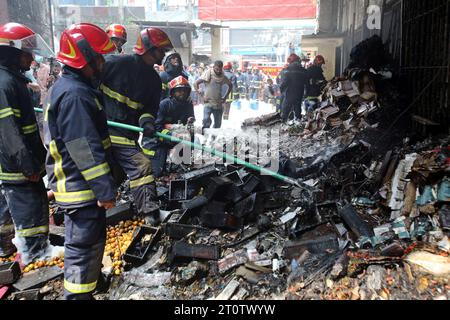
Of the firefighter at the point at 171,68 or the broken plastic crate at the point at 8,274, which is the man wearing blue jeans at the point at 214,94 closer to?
the firefighter at the point at 171,68

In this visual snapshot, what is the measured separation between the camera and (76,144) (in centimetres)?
258

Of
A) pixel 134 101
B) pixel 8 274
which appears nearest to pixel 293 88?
pixel 134 101

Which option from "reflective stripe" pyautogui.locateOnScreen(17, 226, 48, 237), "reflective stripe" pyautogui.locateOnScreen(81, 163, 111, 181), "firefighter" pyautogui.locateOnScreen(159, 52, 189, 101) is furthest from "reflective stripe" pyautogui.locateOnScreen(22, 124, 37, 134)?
"firefighter" pyautogui.locateOnScreen(159, 52, 189, 101)

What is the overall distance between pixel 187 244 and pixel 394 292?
1870 millimetres

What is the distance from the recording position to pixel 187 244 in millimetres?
3621

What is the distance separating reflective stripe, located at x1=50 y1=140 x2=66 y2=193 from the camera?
2740 mm

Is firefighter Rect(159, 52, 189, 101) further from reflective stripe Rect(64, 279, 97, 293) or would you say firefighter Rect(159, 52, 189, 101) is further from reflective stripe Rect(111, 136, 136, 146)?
reflective stripe Rect(64, 279, 97, 293)

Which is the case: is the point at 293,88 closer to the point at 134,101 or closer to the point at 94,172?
the point at 134,101

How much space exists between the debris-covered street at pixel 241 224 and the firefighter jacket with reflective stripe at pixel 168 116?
1.4 inches

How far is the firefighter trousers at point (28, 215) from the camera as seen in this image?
3713mm

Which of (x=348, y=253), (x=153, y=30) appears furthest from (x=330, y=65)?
(x=348, y=253)

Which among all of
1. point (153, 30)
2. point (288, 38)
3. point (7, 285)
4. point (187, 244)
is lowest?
point (7, 285)

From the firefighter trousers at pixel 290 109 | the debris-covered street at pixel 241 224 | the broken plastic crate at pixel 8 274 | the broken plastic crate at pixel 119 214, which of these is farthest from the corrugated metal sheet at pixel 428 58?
the broken plastic crate at pixel 8 274

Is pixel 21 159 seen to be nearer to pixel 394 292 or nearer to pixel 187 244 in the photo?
pixel 187 244
